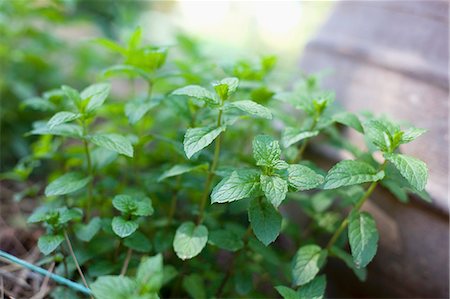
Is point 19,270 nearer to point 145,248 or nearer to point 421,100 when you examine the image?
point 145,248

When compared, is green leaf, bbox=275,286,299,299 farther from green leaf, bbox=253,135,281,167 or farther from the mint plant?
green leaf, bbox=253,135,281,167

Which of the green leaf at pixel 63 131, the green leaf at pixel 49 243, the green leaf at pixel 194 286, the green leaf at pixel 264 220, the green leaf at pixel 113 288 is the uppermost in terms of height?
the green leaf at pixel 63 131

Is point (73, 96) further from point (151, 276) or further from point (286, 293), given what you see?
point (286, 293)

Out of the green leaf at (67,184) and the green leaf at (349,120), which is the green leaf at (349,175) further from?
the green leaf at (67,184)

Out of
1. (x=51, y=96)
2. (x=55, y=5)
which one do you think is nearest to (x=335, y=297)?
(x=51, y=96)

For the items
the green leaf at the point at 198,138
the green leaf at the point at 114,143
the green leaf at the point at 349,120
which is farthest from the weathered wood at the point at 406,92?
the green leaf at the point at 114,143

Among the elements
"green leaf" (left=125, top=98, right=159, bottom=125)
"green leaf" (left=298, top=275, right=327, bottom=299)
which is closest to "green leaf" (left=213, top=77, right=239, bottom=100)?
"green leaf" (left=125, top=98, right=159, bottom=125)

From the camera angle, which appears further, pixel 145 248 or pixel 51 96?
pixel 51 96
